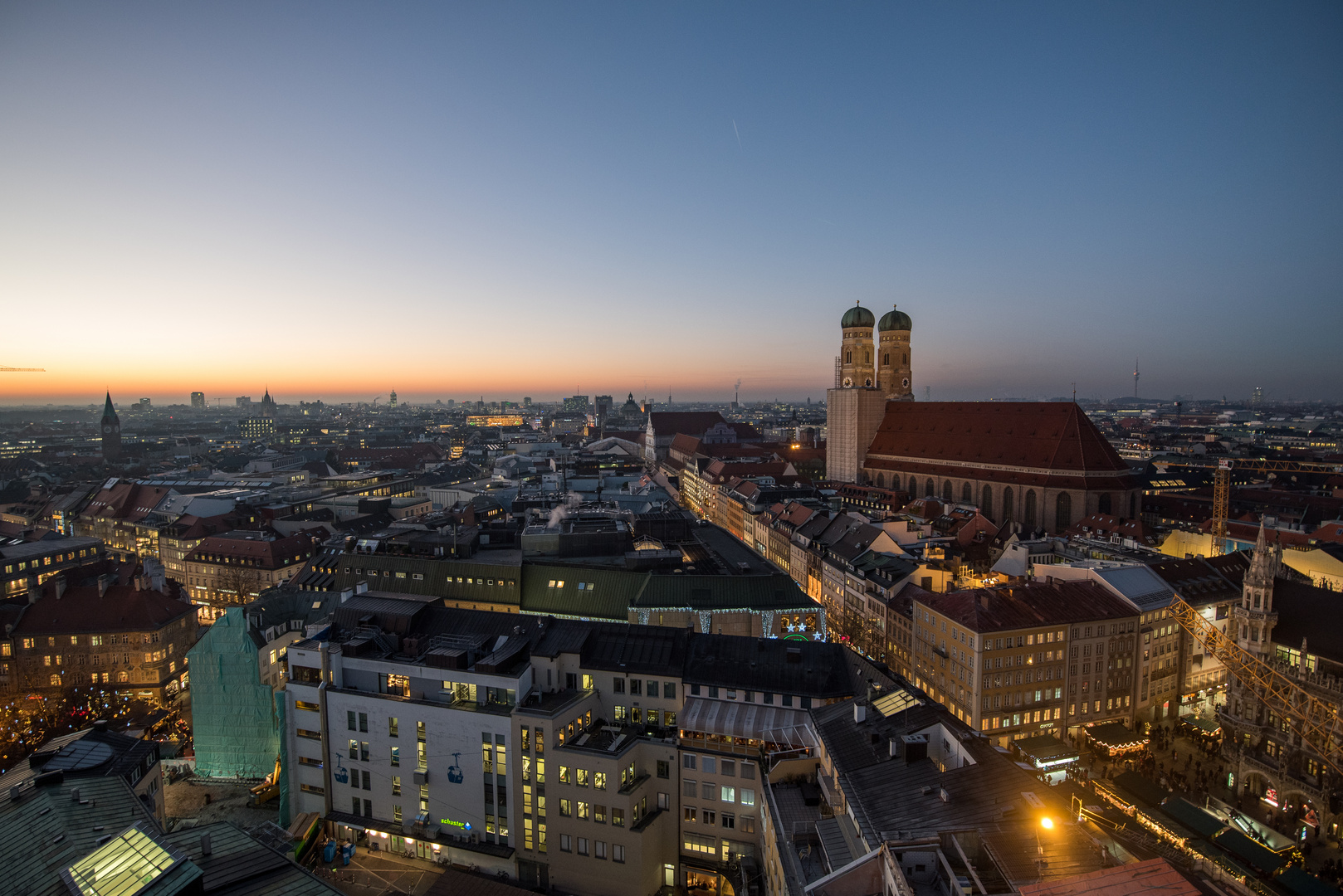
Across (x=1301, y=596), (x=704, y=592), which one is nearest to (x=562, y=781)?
(x=704, y=592)

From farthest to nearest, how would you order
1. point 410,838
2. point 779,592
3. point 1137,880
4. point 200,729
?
point 779,592
point 200,729
point 410,838
point 1137,880

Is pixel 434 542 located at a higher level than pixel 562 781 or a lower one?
higher

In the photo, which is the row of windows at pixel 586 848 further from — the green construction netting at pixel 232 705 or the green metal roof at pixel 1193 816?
the green metal roof at pixel 1193 816

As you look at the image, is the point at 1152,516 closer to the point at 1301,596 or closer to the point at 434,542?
the point at 1301,596

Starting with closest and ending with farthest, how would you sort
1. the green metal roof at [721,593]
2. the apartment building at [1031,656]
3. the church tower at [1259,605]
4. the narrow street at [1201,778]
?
1. the narrow street at [1201,778]
2. the apartment building at [1031,656]
3. the church tower at [1259,605]
4. the green metal roof at [721,593]

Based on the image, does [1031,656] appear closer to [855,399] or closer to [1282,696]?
[1282,696]

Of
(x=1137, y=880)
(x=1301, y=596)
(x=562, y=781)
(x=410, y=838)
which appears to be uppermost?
(x=1137, y=880)

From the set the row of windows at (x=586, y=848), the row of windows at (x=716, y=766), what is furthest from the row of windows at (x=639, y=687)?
the row of windows at (x=586, y=848)

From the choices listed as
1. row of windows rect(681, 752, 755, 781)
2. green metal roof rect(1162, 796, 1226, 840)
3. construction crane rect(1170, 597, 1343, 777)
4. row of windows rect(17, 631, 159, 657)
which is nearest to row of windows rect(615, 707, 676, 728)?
row of windows rect(681, 752, 755, 781)
